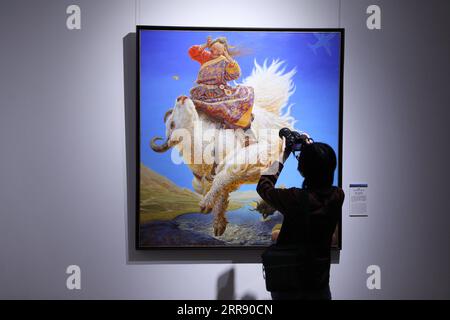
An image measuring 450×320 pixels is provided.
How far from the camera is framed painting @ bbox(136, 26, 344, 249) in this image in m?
1.56

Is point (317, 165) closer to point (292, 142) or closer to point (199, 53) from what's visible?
point (292, 142)

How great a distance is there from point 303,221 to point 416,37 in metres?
1.12

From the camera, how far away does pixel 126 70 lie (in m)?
1.60

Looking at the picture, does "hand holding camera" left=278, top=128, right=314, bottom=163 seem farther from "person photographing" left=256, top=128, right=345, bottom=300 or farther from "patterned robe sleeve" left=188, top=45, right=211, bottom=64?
"patterned robe sleeve" left=188, top=45, right=211, bottom=64

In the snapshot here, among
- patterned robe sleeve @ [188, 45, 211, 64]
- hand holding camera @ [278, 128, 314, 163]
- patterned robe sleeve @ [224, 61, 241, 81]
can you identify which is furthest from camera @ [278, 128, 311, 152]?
patterned robe sleeve @ [188, 45, 211, 64]

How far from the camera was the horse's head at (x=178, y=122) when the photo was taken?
1562 millimetres

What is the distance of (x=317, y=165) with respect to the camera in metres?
1.14

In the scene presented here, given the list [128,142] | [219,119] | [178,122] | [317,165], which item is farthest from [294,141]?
[128,142]

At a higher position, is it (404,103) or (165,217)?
(404,103)

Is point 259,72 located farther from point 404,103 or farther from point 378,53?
point 404,103

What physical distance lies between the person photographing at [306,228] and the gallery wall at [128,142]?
1.46 ft

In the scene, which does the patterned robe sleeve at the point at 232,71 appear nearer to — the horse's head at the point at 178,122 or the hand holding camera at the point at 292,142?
Result: the horse's head at the point at 178,122

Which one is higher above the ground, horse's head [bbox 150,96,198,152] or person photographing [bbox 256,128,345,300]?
horse's head [bbox 150,96,198,152]
